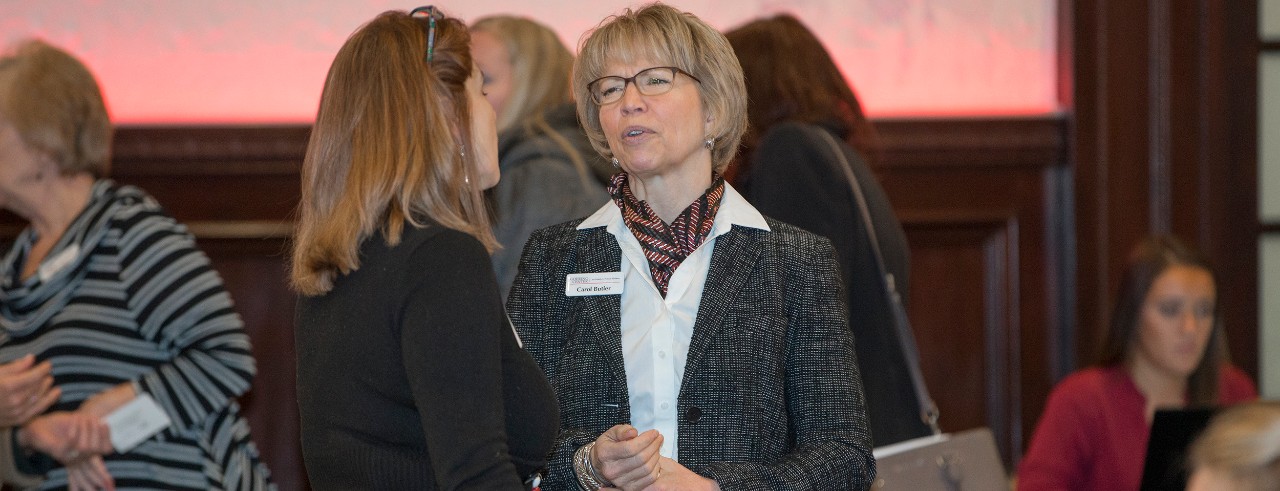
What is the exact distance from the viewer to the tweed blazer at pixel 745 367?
1.88m

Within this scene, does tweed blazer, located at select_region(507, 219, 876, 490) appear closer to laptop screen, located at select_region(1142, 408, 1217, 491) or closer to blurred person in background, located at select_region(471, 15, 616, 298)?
blurred person in background, located at select_region(471, 15, 616, 298)

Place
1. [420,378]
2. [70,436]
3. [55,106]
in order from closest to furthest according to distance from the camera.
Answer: [420,378] < [70,436] < [55,106]

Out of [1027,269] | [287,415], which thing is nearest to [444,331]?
[287,415]

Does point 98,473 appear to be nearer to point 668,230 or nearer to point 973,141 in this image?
point 668,230

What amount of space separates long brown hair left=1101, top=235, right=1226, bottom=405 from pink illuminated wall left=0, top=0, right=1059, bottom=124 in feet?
2.47

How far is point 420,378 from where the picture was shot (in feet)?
4.98

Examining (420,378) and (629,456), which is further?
(629,456)

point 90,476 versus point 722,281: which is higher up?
point 722,281

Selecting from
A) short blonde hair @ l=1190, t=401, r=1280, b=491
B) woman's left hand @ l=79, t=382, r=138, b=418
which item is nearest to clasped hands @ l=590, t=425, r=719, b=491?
short blonde hair @ l=1190, t=401, r=1280, b=491

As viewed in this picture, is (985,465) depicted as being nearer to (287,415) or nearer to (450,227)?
(450,227)

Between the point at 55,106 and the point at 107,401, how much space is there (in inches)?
26.0

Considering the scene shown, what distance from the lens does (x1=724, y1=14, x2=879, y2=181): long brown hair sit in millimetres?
2623

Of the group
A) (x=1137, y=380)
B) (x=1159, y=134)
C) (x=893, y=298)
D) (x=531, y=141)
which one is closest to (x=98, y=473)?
(x=531, y=141)

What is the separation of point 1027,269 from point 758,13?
117cm
